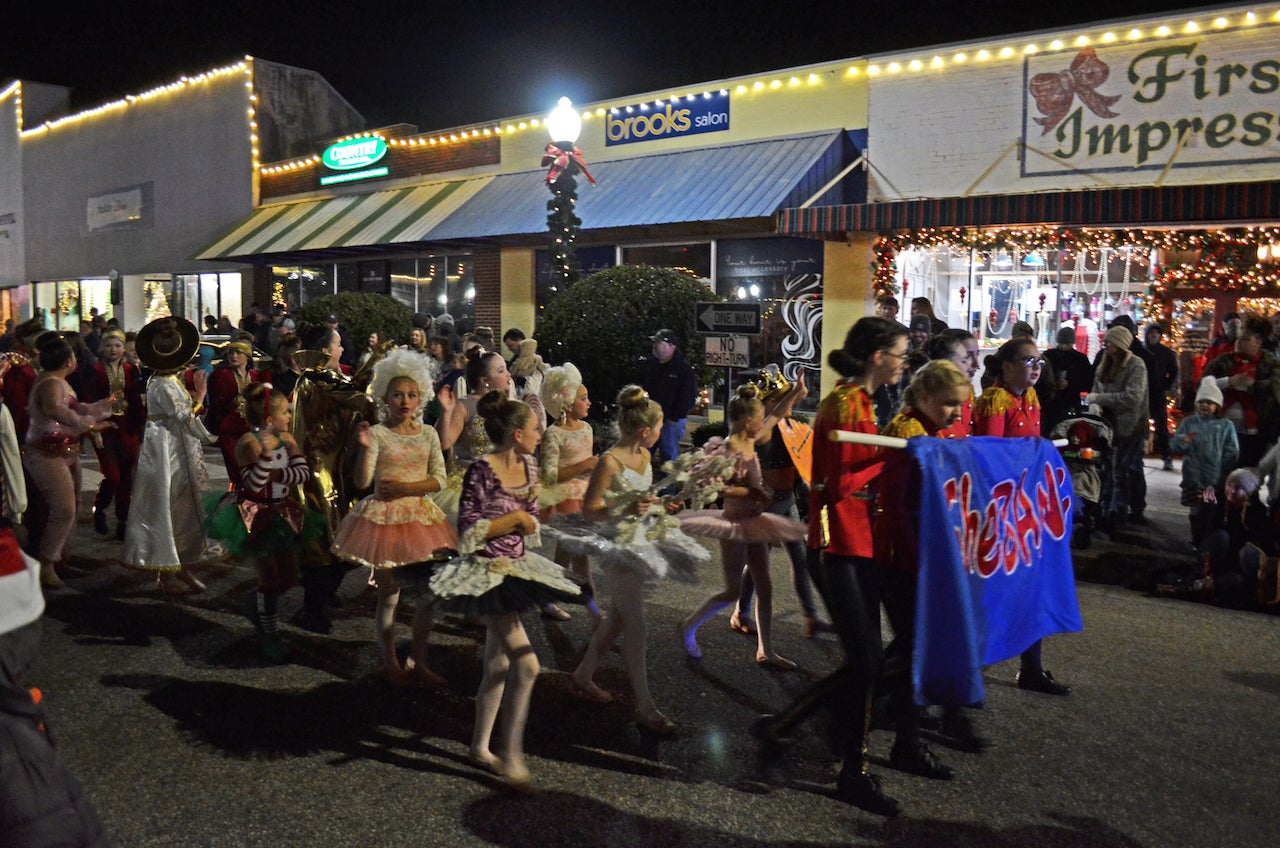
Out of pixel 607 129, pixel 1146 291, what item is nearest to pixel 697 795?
pixel 1146 291

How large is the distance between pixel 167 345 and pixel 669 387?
5.25m

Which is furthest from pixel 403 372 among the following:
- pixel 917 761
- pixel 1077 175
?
pixel 1077 175

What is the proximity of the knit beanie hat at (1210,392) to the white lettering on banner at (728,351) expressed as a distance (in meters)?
4.41

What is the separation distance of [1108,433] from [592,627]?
5392mm

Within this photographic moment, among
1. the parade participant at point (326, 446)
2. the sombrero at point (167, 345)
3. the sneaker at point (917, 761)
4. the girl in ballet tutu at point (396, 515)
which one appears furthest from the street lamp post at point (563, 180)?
the sneaker at point (917, 761)

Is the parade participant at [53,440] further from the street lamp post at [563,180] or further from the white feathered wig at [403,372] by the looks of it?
the street lamp post at [563,180]

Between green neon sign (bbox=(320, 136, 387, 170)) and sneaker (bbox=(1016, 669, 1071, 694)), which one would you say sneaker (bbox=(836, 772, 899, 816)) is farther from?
green neon sign (bbox=(320, 136, 387, 170))

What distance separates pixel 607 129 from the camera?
736 inches

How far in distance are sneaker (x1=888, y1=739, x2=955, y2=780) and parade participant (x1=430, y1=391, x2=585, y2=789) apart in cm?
159

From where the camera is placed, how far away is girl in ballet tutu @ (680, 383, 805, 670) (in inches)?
224

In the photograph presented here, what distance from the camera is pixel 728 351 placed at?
11.3 meters

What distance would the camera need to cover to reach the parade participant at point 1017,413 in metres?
5.58

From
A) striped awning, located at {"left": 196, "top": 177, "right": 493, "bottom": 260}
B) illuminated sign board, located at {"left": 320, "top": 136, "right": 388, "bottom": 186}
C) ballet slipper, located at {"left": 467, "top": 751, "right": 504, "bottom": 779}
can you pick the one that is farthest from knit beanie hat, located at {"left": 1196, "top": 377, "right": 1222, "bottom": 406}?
illuminated sign board, located at {"left": 320, "top": 136, "right": 388, "bottom": 186}

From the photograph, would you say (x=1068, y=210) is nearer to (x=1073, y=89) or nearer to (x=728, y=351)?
(x=1073, y=89)
